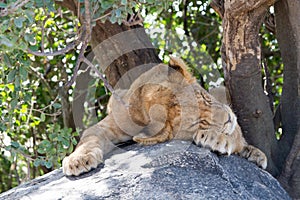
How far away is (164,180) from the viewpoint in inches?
112

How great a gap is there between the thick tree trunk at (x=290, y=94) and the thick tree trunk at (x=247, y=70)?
0.10 m

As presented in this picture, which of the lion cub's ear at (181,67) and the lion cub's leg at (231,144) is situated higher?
the lion cub's ear at (181,67)

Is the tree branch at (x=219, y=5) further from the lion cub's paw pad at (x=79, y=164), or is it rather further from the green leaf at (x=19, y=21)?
the green leaf at (x=19, y=21)

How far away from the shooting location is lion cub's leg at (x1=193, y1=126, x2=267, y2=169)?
320cm

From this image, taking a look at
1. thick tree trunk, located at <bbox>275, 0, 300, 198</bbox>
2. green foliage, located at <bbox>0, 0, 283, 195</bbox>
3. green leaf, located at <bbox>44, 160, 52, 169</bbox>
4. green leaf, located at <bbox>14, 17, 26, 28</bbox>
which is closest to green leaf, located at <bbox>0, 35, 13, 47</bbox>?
green leaf, located at <bbox>14, 17, 26, 28</bbox>

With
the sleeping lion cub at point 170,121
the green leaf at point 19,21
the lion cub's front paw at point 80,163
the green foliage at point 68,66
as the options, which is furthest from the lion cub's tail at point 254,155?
the green leaf at point 19,21

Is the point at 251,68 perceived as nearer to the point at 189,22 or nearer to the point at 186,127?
the point at 186,127

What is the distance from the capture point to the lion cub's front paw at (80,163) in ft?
10.3

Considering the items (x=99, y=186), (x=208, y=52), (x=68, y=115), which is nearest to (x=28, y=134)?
(x=68, y=115)

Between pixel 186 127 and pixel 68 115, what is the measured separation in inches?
100

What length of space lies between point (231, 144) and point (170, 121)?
0.38m

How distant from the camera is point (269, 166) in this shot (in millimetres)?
3852

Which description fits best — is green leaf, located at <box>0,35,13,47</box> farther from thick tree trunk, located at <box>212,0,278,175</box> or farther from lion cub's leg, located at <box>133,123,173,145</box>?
thick tree trunk, located at <box>212,0,278,175</box>

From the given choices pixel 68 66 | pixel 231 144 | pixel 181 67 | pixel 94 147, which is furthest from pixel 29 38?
pixel 68 66
